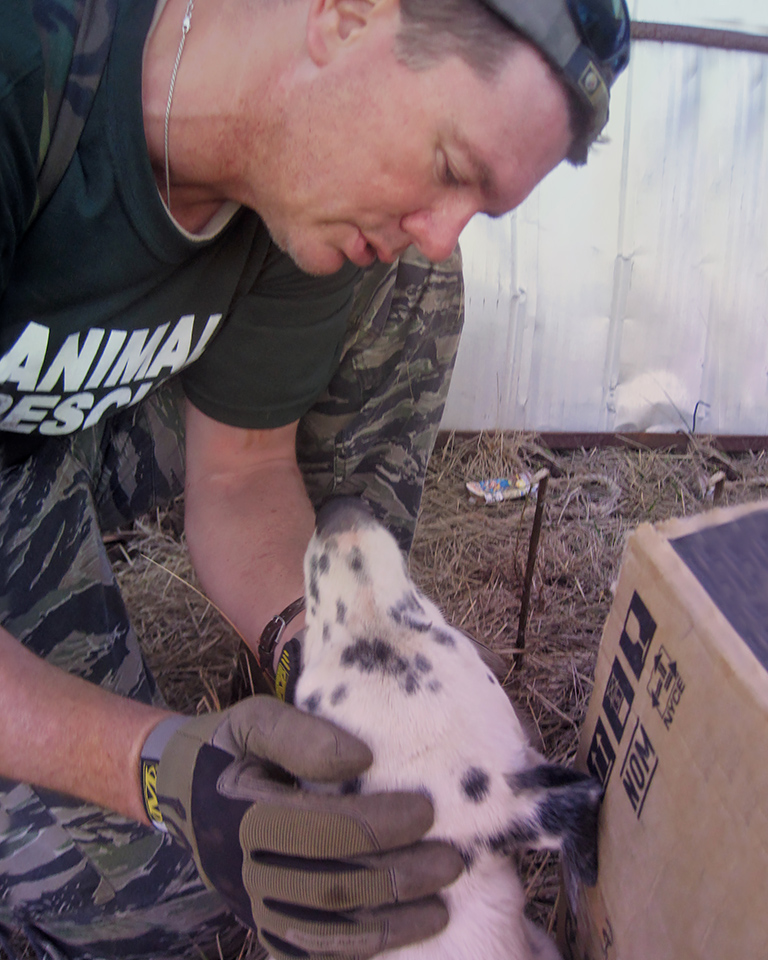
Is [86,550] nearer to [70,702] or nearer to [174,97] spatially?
[70,702]

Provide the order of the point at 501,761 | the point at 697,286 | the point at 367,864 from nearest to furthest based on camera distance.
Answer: the point at 367,864 → the point at 501,761 → the point at 697,286

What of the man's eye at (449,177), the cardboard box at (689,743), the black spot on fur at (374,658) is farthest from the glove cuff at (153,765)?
the man's eye at (449,177)

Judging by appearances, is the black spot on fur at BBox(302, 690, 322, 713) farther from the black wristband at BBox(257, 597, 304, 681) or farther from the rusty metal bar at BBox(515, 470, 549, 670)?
the rusty metal bar at BBox(515, 470, 549, 670)

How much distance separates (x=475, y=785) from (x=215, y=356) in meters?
1.42

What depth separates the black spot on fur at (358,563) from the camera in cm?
144

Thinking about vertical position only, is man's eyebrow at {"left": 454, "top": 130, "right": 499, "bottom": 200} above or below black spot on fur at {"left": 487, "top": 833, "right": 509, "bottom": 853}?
above

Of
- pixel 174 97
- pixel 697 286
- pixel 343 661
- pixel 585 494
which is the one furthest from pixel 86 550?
pixel 697 286

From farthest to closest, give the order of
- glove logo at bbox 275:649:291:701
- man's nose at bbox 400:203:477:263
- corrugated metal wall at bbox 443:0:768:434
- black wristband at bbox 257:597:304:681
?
corrugated metal wall at bbox 443:0:768:434 → black wristband at bbox 257:597:304:681 → glove logo at bbox 275:649:291:701 → man's nose at bbox 400:203:477:263

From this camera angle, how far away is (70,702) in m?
1.37

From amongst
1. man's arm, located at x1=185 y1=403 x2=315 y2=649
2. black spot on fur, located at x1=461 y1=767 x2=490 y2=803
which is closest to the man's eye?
man's arm, located at x1=185 y1=403 x2=315 y2=649

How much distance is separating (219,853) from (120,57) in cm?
153

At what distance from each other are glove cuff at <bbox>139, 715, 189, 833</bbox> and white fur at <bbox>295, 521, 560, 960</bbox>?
0.87 feet

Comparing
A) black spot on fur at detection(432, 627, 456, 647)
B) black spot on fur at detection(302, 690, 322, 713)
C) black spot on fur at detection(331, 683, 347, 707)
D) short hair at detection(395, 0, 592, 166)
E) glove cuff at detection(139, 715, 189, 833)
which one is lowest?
glove cuff at detection(139, 715, 189, 833)

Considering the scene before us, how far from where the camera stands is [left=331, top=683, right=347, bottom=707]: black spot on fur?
1.31 m
